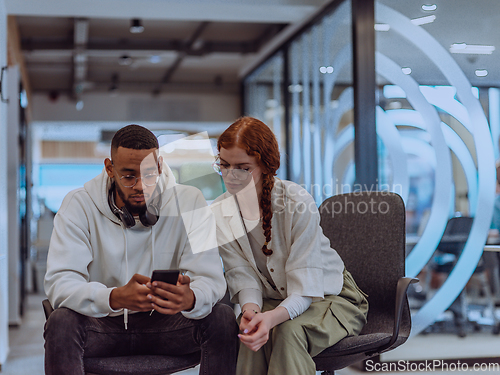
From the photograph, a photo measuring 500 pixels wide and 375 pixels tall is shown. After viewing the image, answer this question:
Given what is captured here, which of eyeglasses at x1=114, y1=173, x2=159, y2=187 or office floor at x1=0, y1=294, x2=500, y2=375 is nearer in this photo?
eyeglasses at x1=114, y1=173, x2=159, y2=187

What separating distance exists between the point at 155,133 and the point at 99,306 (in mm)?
526

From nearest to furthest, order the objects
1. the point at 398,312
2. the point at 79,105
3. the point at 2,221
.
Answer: the point at 398,312 → the point at 2,221 → the point at 79,105

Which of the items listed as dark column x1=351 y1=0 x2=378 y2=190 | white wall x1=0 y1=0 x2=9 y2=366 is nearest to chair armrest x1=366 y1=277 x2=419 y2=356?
dark column x1=351 y1=0 x2=378 y2=190

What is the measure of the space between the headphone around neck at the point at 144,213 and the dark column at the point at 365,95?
204 centimetres

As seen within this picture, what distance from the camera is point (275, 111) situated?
6.02 m

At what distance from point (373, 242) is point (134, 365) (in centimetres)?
99

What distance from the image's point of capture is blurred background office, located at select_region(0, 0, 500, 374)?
10.1ft

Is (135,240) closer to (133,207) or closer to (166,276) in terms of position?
(133,207)

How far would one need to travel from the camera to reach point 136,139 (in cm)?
159

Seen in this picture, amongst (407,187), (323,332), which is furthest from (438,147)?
(323,332)

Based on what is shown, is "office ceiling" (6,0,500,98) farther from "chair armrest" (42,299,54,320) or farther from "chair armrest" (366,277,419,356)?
"chair armrest" (42,299,54,320)

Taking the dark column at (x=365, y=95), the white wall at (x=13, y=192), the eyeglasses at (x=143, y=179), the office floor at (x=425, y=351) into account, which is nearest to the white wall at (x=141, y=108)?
the white wall at (x=13, y=192)

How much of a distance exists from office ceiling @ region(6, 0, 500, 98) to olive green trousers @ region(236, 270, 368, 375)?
1882 mm

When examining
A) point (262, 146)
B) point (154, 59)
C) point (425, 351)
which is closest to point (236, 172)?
point (262, 146)
